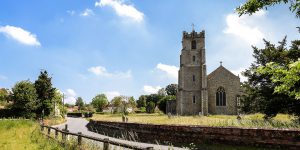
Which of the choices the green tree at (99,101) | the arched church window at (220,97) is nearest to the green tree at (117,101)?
the green tree at (99,101)

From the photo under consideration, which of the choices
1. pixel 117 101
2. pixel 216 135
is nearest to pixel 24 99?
pixel 216 135

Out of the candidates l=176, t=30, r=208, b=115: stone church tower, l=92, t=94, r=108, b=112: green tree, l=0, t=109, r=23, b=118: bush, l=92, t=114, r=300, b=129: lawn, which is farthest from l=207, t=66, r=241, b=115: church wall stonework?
l=92, t=94, r=108, b=112: green tree

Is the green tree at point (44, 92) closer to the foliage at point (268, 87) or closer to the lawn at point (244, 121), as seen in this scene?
the lawn at point (244, 121)

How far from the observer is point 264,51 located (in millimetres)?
24531

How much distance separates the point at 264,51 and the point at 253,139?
1186cm

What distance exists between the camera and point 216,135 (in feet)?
52.3

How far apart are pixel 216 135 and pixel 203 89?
4075 cm

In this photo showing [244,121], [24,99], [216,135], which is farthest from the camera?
[24,99]

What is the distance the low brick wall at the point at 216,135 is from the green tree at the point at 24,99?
26.1 meters

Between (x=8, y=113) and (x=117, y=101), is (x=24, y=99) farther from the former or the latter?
(x=117, y=101)

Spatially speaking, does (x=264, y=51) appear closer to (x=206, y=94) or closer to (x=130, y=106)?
(x=206, y=94)

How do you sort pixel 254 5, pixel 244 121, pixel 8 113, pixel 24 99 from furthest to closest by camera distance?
pixel 8 113 < pixel 24 99 < pixel 244 121 < pixel 254 5

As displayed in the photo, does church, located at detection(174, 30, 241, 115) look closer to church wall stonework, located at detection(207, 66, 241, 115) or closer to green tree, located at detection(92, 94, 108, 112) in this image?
church wall stonework, located at detection(207, 66, 241, 115)

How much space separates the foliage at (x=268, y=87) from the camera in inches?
812
